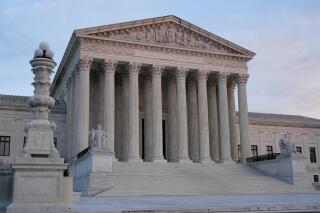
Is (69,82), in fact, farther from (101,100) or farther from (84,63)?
(84,63)

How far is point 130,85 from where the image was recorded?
3978 cm

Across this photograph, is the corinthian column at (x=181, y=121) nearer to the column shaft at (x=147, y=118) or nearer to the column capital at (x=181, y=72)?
the column capital at (x=181, y=72)

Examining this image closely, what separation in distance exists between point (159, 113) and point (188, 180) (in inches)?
379

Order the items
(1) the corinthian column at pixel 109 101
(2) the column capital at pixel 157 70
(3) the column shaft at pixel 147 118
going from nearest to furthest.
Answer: (1) the corinthian column at pixel 109 101
(2) the column capital at pixel 157 70
(3) the column shaft at pixel 147 118

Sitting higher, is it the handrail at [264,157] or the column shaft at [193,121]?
the column shaft at [193,121]

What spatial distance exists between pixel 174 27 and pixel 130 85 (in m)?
8.33

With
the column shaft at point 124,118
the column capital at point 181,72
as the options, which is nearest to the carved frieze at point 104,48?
the column shaft at point 124,118

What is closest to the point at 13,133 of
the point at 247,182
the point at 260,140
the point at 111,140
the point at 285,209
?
the point at 111,140

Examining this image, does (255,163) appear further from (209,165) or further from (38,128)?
(38,128)

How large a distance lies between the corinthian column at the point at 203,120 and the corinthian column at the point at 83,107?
11.9 m

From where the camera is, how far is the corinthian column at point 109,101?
126 ft

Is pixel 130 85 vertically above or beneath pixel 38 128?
above

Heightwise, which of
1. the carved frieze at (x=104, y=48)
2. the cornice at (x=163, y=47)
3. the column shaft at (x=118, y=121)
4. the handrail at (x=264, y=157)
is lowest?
the handrail at (x=264, y=157)

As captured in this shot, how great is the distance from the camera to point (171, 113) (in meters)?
44.5
